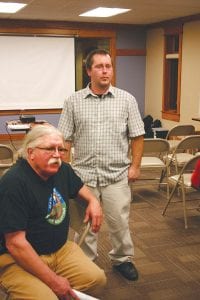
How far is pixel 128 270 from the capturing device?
2.69m

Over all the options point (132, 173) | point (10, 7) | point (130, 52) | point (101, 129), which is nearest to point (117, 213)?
point (132, 173)

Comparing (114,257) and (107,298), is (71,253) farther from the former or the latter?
(114,257)

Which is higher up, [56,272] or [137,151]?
[137,151]

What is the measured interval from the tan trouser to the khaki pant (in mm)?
636

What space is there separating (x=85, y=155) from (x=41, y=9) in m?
5.01

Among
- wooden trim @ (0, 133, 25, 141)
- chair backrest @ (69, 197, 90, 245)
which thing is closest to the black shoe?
chair backrest @ (69, 197, 90, 245)

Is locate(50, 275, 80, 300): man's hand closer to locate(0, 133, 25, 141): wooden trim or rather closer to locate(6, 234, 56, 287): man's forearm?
locate(6, 234, 56, 287): man's forearm

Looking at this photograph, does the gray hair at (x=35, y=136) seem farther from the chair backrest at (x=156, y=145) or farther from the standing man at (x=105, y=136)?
the chair backrest at (x=156, y=145)

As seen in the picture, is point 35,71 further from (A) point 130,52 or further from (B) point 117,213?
(B) point 117,213

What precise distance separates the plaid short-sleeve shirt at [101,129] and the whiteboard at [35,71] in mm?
6247

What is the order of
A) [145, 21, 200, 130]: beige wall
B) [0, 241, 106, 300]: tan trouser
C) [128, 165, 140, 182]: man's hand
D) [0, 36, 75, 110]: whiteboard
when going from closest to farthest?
[0, 241, 106, 300]: tan trouser
[128, 165, 140, 182]: man's hand
[145, 21, 200, 130]: beige wall
[0, 36, 75, 110]: whiteboard

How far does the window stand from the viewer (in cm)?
819

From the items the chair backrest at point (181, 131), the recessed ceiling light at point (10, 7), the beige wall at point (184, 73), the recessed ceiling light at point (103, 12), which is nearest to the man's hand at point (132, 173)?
the chair backrest at point (181, 131)

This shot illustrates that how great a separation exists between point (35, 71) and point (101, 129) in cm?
649
